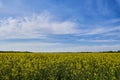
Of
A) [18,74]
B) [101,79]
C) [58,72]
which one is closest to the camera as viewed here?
[101,79]

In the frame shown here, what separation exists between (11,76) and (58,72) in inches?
90.1

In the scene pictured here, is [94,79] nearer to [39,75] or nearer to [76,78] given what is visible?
[76,78]

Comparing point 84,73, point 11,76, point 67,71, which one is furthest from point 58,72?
point 11,76

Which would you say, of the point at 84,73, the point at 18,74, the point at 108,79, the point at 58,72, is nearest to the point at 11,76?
the point at 18,74

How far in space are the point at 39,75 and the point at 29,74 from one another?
42 centimetres

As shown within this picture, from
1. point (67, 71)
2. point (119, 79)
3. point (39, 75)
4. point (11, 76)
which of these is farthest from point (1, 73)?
point (119, 79)

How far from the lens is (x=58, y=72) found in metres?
13.1

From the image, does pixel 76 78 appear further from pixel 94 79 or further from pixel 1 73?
pixel 1 73

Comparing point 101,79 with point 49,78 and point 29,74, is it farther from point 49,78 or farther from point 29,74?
point 29,74

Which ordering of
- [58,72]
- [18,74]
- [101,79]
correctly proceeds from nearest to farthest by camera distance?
[101,79] → [18,74] → [58,72]

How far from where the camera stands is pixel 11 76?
11992 mm

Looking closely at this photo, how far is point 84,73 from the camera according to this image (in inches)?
492

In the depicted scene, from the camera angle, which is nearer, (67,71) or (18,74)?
(18,74)

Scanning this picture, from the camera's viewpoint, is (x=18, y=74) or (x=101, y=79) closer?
(x=101, y=79)
